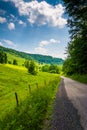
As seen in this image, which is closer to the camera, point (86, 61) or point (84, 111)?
point (84, 111)

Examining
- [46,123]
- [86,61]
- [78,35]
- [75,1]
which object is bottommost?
[46,123]

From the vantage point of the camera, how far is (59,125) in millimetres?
9961

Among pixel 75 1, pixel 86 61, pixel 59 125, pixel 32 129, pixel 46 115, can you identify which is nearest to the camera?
pixel 32 129

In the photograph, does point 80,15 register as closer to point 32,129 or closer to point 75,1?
point 75,1

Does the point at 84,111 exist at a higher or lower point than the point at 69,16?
lower

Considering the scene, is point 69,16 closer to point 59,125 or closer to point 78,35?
point 78,35

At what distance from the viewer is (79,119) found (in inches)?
416

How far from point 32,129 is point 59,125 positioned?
1415 mm

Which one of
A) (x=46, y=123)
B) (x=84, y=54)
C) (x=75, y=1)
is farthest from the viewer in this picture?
(x=84, y=54)

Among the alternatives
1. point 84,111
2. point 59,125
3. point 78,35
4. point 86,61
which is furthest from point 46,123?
point 86,61

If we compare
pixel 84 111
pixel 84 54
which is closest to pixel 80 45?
pixel 84 54

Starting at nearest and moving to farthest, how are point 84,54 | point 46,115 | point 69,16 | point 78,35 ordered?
1. point 46,115
2. point 69,16
3. point 78,35
4. point 84,54

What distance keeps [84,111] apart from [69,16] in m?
22.5

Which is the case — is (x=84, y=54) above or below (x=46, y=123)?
above
